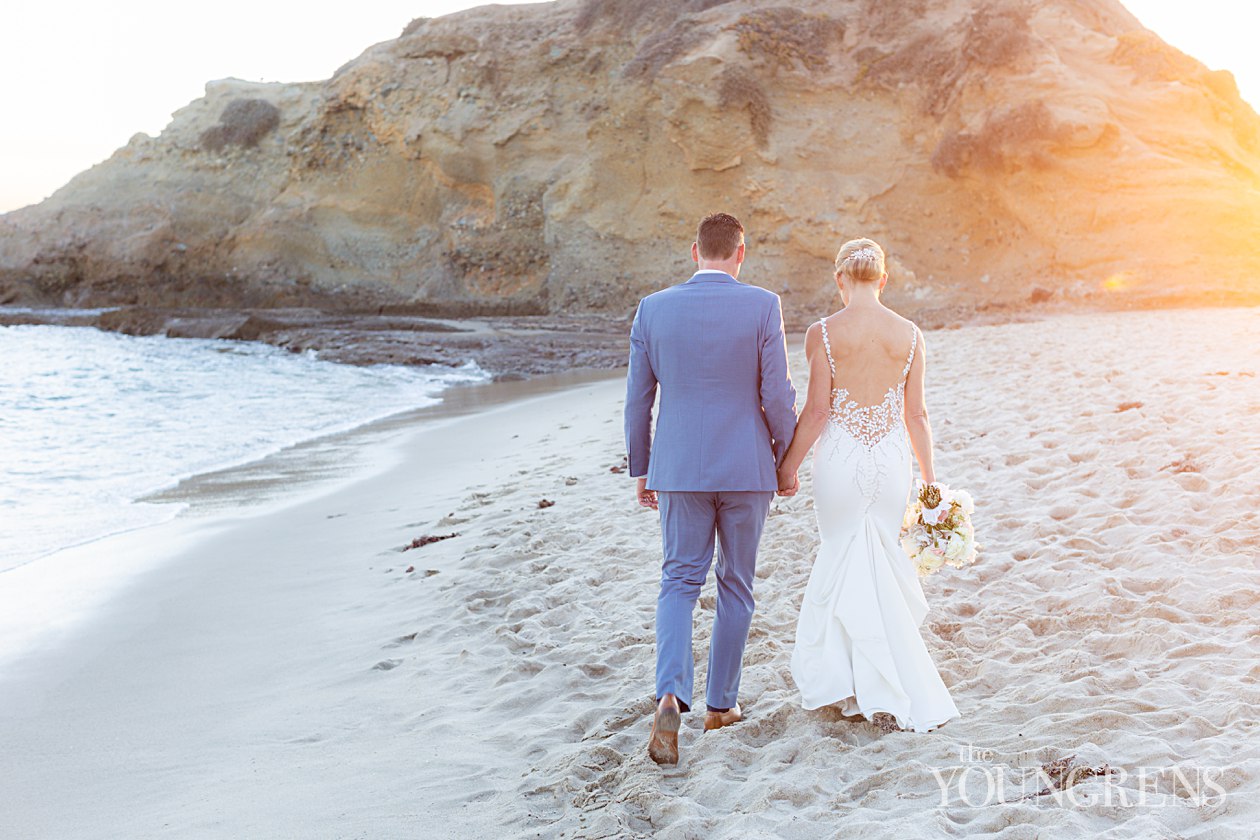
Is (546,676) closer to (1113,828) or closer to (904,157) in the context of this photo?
(1113,828)

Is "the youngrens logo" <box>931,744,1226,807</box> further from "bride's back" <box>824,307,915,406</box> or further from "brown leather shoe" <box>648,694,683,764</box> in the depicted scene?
"bride's back" <box>824,307,915,406</box>

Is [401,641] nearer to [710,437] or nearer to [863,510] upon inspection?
[710,437]

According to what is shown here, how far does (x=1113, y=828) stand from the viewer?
249 cm

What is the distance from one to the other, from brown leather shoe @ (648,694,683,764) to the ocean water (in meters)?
5.41

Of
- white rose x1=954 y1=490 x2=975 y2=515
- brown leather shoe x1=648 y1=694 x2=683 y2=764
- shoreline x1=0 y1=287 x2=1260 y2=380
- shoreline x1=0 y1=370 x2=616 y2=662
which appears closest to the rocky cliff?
shoreline x1=0 y1=287 x2=1260 y2=380

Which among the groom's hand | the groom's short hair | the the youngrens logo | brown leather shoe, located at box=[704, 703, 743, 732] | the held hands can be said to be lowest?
brown leather shoe, located at box=[704, 703, 743, 732]

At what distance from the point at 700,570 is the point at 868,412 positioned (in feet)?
2.66

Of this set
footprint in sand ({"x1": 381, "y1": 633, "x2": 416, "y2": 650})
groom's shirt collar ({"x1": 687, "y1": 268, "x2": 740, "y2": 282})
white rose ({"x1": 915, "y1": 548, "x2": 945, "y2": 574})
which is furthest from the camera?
footprint in sand ({"x1": 381, "y1": 633, "x2": 416, "y2": 650})

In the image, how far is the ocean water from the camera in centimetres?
840

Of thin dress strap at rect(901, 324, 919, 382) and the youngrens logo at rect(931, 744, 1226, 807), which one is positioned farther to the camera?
thin dress strap at rect(901, 324, 919, 382)

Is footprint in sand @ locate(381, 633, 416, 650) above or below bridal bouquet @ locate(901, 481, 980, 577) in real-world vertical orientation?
below

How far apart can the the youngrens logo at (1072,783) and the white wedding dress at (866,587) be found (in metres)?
0.36

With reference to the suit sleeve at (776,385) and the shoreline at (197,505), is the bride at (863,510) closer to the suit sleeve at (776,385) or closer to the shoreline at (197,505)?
the suit sleeve at (776,385)

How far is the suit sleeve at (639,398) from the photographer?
3434 mm
